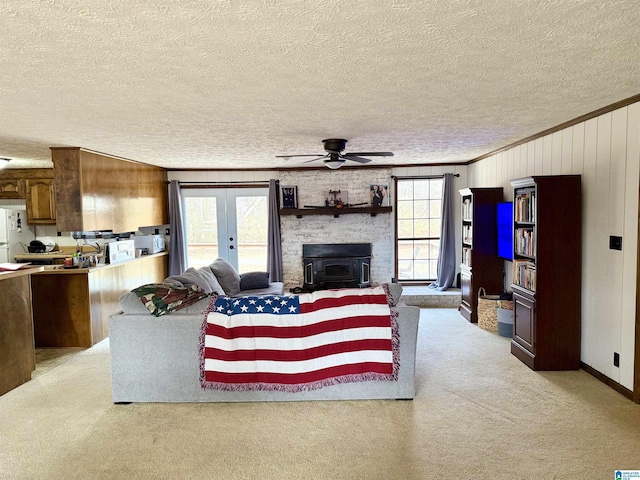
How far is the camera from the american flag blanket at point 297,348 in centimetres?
349

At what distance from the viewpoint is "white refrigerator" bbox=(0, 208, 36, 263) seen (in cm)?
704

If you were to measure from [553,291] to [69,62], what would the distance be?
423 cm

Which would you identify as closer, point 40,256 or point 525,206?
point 525,206

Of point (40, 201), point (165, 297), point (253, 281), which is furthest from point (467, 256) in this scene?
point (40, 201)

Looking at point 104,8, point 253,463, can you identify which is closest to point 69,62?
point 104,8

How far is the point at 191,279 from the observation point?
465cm

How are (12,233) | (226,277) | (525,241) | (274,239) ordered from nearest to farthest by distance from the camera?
(525,241)
(226,277)
(12,233)
(274,239)

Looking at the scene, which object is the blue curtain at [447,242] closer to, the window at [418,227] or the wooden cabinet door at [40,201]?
the window at [418,227]

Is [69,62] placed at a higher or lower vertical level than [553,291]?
higher

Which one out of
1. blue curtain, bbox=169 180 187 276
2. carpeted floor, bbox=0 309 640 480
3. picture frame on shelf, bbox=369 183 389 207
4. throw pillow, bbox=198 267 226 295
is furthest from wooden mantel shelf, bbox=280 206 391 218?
carpeted floor, bbox=0 309 640 480

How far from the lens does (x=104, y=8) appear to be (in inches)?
68.7

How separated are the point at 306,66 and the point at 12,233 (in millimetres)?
6899

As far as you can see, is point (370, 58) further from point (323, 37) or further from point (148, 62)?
point (148, 62)

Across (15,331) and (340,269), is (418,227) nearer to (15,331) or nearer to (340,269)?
(340,269)
